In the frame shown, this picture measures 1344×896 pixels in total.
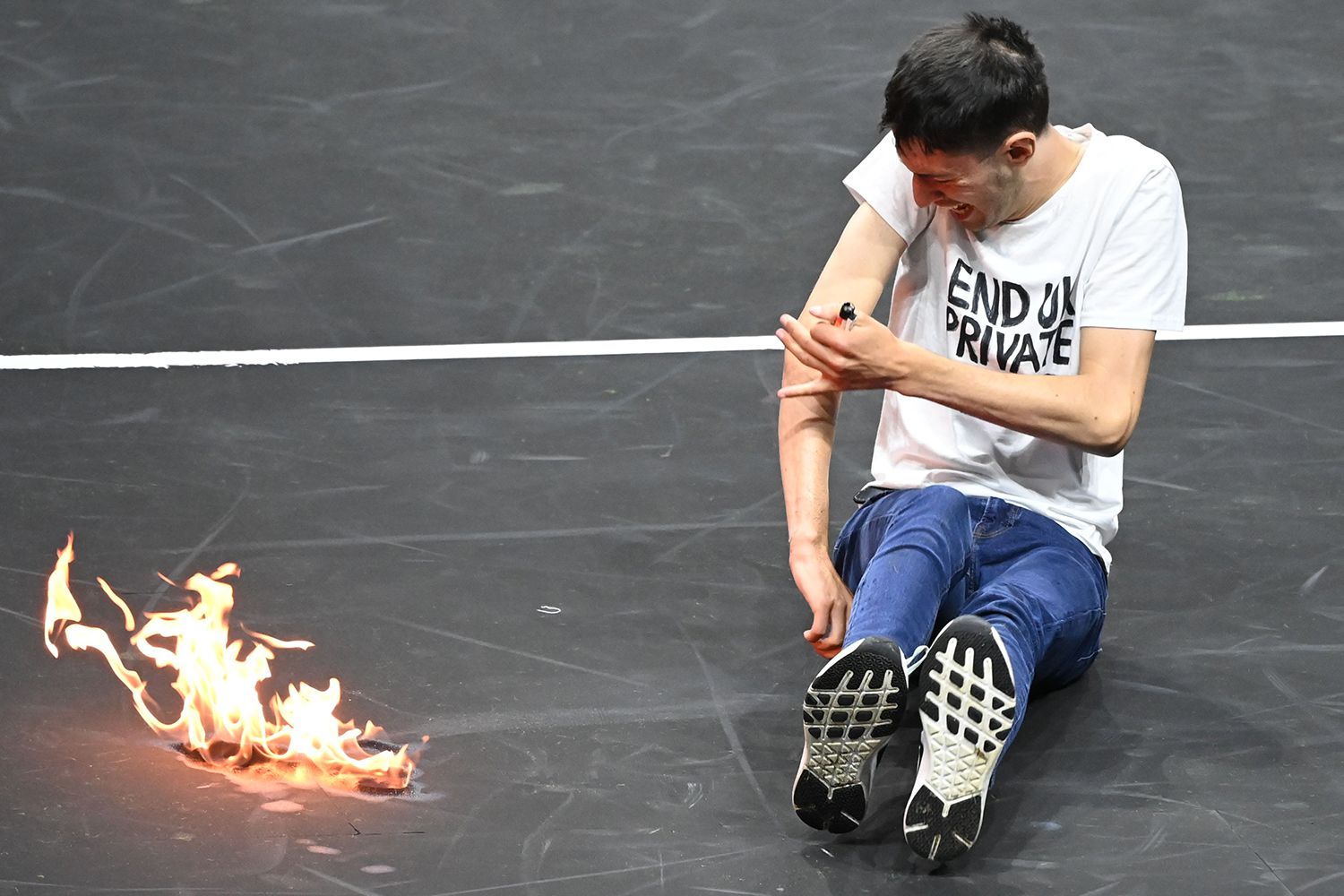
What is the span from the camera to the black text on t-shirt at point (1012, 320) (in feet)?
9.06

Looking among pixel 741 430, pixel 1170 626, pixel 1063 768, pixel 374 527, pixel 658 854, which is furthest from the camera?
pixel 741 430

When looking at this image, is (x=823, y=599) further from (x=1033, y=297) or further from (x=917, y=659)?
(x=1033, y=297)

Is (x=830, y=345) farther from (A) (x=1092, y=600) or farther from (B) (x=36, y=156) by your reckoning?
(B) (x=36, y=156)

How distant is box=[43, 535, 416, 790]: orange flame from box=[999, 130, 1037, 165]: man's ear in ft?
4.17

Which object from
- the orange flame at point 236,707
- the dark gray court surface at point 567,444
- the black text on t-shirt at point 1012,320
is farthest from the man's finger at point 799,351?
the orange flame at point 236,707

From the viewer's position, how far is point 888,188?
2826mm

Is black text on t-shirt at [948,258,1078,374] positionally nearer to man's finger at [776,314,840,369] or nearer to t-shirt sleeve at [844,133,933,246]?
t-shirt sleeve at [844,133,933,246]

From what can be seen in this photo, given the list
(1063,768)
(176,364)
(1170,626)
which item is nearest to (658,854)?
(1063,768)

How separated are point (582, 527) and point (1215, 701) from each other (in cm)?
121

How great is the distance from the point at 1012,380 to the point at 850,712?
1.81ft

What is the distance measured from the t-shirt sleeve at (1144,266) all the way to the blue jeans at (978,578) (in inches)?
13.8

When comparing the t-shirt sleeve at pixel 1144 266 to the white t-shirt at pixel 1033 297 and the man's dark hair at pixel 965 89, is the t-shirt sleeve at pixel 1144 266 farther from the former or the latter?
the man's dark hair at pixel 965 89

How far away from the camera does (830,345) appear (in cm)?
257

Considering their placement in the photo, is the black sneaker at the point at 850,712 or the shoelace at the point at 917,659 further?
the shoelace at the point at 917,659
